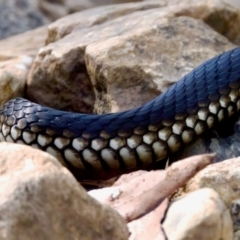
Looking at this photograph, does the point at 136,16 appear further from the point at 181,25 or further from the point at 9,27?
the point at 9,27

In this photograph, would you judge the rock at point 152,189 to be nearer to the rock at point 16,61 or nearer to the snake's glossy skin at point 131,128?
the snake's glossy skin at point 131,128

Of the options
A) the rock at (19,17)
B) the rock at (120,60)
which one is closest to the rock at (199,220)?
the rock at (120,60)

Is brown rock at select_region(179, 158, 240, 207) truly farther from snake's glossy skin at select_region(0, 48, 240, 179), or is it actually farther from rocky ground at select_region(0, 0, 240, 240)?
snake's glossy skin at select_region(0, 48, 240, 179)

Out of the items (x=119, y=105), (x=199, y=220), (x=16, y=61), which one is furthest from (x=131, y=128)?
(x=16, y=61)

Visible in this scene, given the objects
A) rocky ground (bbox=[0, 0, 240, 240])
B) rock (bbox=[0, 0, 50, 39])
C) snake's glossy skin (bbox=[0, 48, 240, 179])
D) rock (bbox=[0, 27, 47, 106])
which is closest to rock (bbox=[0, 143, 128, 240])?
rocky ground (bbox=[0, 0, 240, 240])

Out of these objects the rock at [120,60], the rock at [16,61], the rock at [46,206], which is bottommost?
the rock at [16,61]

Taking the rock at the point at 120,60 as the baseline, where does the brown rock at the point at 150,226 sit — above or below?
above

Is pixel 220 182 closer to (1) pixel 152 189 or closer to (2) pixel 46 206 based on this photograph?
(1) pixel 152 189
